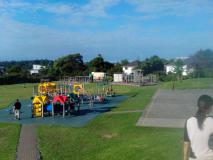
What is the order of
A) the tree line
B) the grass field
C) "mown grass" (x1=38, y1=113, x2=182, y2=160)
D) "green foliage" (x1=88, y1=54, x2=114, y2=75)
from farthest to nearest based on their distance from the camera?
"green foliage" (x1=88, y1=54, x2=114, y2=75), the tree line, the grass field, "mown grass" (x1=38, y1=113, x2=182, y2=160)

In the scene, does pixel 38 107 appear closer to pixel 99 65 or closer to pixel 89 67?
pixel 99 65

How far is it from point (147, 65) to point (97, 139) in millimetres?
81338

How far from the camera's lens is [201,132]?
243 inches

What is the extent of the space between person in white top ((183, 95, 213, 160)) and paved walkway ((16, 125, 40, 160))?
8965 mm

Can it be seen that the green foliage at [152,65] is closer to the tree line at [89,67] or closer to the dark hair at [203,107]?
the tree line at [89,67]

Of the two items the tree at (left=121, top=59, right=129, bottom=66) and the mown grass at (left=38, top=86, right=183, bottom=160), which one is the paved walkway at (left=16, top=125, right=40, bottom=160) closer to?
the mown grass at (left=38, top=86, right=183, bottom=160)

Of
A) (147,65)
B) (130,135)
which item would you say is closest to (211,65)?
(147,65)

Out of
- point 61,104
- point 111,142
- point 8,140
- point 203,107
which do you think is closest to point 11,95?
point 61,104

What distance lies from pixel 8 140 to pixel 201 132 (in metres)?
13.3

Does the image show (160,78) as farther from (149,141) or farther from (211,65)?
(149,141)

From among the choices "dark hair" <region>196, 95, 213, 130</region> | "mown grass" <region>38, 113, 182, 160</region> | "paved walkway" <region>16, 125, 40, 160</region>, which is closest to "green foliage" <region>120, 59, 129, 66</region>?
"mown grass" <region>38, 113, 182, 160</region>

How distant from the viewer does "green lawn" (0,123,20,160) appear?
15.1 m

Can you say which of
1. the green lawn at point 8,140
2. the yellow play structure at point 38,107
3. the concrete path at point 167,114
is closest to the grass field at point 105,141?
the green lawn at point 8,140

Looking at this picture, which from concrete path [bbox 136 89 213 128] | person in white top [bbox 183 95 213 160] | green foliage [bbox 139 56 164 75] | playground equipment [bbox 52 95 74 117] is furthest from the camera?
green foliage [bbox 139 56 164 75]
